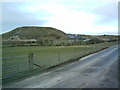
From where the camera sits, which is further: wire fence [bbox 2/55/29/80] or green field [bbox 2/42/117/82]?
green field [bbox 2/42/117/82]

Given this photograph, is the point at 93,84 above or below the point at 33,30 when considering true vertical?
below

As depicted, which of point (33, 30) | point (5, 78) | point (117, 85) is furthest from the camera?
point (33, 30)

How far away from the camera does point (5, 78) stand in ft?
32.9

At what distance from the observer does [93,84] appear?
8.33 meters

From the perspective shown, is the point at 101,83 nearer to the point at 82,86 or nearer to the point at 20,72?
the point at 82,86

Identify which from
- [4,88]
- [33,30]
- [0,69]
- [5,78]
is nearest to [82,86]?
[4,88]

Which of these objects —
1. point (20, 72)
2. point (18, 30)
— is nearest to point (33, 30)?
point (18, 30)

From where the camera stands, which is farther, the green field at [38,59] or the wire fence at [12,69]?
the green field at [38,59]

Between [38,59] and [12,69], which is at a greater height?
[12,69]

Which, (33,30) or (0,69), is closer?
(0,69)

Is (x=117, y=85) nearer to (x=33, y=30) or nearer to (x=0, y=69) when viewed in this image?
(x=0, y=69)

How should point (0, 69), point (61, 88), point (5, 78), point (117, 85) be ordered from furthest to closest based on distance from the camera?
point (0, 69) → point (5, 78) → point (117, 85) → point (61, 88)

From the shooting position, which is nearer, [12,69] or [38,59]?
[12,69]

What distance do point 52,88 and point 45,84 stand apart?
83 centimetres
